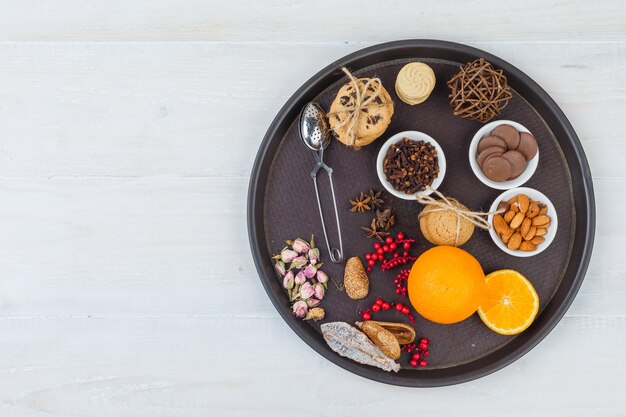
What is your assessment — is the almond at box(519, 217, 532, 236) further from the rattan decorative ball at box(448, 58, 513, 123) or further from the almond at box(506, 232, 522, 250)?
the rattan decorative ball at box(448, 58, 513, 123)

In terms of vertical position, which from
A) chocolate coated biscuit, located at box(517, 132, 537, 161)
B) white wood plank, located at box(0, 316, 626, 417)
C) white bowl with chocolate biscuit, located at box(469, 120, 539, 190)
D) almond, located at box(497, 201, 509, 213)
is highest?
chocolate coated biscuit, located at box(517, 132, 537, 161)

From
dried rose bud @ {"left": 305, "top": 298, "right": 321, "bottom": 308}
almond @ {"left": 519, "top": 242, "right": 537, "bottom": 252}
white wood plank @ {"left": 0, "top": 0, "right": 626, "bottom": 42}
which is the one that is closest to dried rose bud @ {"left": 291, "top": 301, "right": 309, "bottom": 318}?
dried rose bud @ {"left": 305, "top": 298, "right": 321, "bottom": 308}

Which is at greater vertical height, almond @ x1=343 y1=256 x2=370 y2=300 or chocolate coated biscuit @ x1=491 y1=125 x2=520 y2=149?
chocolate coated biscuit @ x1=491 y1=125 x2=520 y2=149

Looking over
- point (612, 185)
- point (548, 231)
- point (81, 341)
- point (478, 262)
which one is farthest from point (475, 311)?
point (81, 341)

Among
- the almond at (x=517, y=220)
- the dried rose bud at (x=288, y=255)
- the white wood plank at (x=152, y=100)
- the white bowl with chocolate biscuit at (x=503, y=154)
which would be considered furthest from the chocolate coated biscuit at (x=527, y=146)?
the dried rose bud at (x=288, y=255)

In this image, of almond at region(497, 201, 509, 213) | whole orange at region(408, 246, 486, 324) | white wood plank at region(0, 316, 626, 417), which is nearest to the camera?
whole orange at region(408, 246, 486, 324)

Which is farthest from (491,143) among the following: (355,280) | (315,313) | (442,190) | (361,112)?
(315,313)

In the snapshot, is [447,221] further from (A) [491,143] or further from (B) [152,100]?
(B) [152,100]
